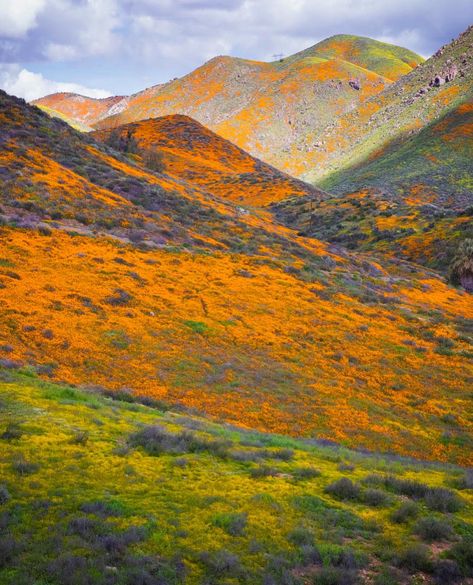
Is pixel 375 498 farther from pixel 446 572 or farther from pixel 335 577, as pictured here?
pixel 335 577

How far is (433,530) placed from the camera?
8023mm

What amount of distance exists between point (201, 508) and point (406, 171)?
9326cm

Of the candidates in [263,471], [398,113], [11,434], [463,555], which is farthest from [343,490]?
[398,113]

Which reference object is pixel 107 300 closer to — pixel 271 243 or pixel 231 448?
pixel 231 448

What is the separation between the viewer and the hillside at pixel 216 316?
56.5ft

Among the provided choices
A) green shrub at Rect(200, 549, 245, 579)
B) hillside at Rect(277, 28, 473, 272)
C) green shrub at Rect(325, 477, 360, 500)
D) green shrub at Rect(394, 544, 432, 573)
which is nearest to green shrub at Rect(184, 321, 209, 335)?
green shrub at Rect(325, 477, 360, 500)

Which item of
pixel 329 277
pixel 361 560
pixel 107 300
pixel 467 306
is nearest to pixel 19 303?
pixel 107 300

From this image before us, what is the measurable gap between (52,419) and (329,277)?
2965cm

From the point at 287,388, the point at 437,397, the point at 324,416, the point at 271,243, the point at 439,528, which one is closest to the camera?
the point at 439,528

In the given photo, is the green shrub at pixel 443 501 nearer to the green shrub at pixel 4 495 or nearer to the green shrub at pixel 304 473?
the green shrub at pixel 304 473

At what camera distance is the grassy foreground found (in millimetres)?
6586

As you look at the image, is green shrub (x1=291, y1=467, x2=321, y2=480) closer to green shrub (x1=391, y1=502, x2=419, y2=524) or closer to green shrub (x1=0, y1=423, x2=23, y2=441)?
green shrub (x1=391, y1=502, x2=419, y2=524)

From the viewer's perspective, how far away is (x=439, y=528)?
803 cm

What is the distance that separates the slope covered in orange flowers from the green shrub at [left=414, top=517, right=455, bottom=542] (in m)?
61.9
